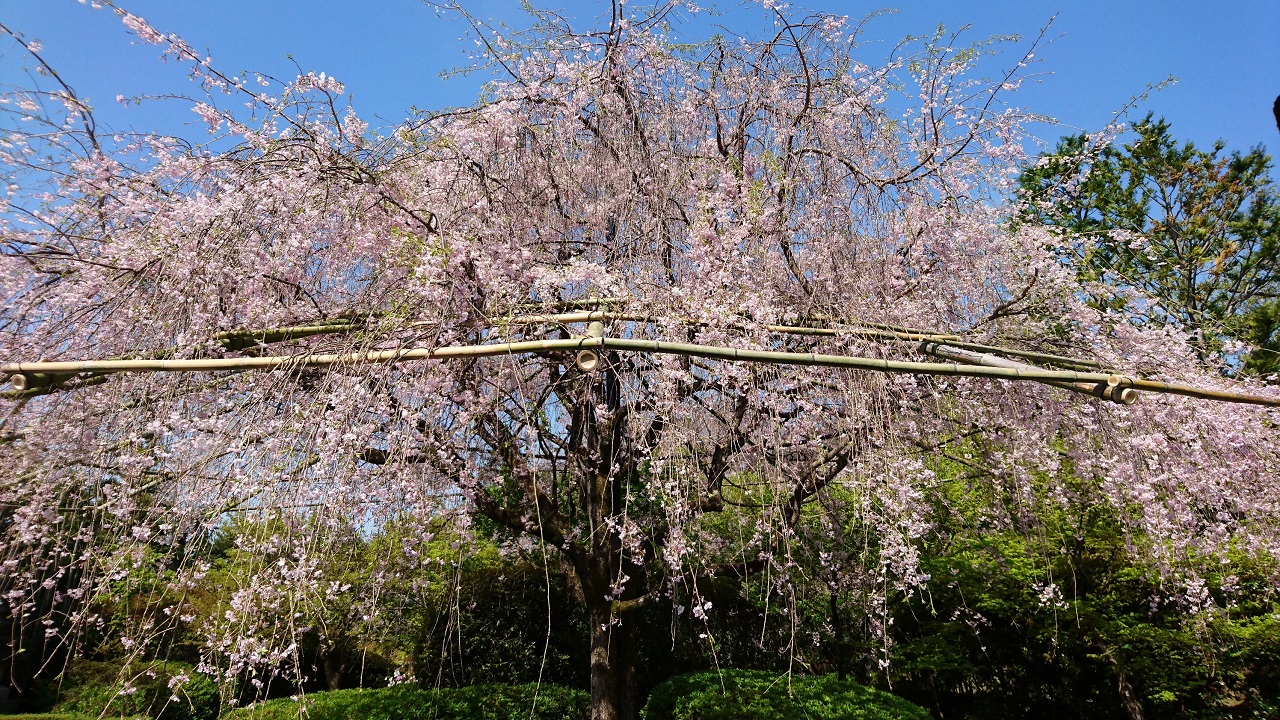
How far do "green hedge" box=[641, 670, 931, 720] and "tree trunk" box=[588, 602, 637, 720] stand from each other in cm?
39

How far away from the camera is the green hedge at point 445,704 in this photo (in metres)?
5.29

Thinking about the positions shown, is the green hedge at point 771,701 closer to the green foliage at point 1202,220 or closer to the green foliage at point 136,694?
the green foliage at point 136,694

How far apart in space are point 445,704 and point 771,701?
2.62m

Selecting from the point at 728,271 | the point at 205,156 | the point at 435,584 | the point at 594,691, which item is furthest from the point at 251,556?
the point at 435,584

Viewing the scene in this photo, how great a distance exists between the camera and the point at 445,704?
17.5 feet

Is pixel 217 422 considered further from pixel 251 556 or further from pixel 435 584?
pixel 435 584

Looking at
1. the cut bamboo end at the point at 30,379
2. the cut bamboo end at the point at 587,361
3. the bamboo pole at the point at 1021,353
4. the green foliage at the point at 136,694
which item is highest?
the bamboo pole at the point at 1021,353

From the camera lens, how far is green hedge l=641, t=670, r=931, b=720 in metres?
4.65

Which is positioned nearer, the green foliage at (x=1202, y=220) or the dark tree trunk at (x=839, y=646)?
the dark tree trunk at (x=839, y=646)

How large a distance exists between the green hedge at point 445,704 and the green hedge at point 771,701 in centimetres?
77

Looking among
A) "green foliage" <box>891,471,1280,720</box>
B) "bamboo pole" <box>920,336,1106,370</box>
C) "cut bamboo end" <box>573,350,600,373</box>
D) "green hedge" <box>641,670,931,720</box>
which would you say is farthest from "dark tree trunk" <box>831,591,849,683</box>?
"cut bamboo end" <box>573,350,600,373</box>

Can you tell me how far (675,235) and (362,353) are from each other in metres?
2.11

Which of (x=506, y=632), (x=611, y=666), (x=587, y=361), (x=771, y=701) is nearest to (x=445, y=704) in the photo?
(x=506, y=632)

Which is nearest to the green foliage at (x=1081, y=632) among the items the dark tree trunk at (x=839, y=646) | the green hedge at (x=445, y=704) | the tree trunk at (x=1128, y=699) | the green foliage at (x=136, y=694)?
the tree trunk at (x=1128, y=699)
